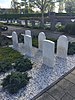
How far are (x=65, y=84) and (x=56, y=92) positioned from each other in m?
0.58

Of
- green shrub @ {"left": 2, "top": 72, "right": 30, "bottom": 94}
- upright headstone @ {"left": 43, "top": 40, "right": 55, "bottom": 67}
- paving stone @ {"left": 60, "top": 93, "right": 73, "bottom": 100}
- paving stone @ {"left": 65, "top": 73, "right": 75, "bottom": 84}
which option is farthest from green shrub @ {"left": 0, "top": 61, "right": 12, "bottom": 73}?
paving stone @ {"left": 60, "top": 93, "right": 73, "bottom": 100}

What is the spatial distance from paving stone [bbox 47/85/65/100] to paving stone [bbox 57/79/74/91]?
0.16 meters

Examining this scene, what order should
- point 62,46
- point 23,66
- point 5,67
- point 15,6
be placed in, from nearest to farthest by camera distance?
point 23,66
point 5,67
point 62,46
point 15,6

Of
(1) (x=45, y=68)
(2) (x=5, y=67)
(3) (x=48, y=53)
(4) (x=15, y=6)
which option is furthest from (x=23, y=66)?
(4) (x=15, y=6)

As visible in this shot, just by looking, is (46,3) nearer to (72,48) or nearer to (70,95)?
(72,48)

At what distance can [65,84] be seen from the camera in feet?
16.8

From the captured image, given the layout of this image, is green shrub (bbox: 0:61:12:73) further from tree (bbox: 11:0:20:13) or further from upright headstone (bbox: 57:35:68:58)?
tree (bbox: 11:0:20:13)

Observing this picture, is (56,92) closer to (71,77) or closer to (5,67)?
(71,77)

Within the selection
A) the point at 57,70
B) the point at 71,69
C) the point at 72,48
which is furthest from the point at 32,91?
the point at 72,48

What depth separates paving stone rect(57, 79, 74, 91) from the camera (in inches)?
195

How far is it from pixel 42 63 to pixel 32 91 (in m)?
2.25

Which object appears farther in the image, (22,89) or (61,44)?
(61,44)

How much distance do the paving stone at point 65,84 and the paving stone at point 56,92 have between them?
0.16 m

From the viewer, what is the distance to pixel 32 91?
4.78m
